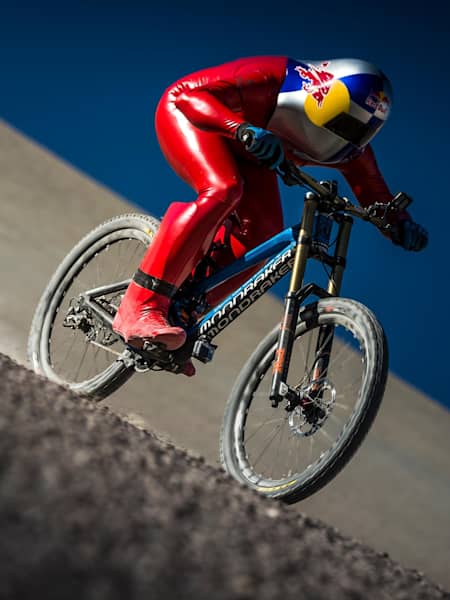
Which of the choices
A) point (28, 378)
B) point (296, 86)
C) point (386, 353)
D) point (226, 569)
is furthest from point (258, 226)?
point (226, 569)

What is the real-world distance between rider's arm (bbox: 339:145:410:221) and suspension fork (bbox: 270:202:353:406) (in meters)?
0.41

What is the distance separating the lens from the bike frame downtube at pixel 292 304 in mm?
1730

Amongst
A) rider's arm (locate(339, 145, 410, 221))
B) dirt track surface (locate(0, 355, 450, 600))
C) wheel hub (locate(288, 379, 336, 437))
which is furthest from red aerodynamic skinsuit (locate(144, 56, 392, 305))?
dirt track surface (locate(0, 355, 450, 600))

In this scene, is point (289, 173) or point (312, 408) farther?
point (289, 173)

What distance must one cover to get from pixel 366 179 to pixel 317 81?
388mm

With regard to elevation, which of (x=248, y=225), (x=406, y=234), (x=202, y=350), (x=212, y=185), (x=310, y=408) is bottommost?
(x=202, y=350)

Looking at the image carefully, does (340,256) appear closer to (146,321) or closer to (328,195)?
(328,195)

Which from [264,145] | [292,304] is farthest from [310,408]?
[264,145]

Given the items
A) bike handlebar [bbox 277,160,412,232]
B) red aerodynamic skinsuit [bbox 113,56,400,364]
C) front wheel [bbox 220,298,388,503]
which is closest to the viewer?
front wheel [bbox 220,298,388,503]

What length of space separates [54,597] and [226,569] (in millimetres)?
234

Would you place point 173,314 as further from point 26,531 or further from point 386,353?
point 26,531

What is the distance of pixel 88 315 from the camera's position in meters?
2.32

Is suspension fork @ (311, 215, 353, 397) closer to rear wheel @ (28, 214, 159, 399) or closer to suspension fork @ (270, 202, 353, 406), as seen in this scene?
suspension fork @ (270, 202, 353, 406)

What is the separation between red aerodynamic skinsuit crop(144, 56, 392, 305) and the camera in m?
1.95
